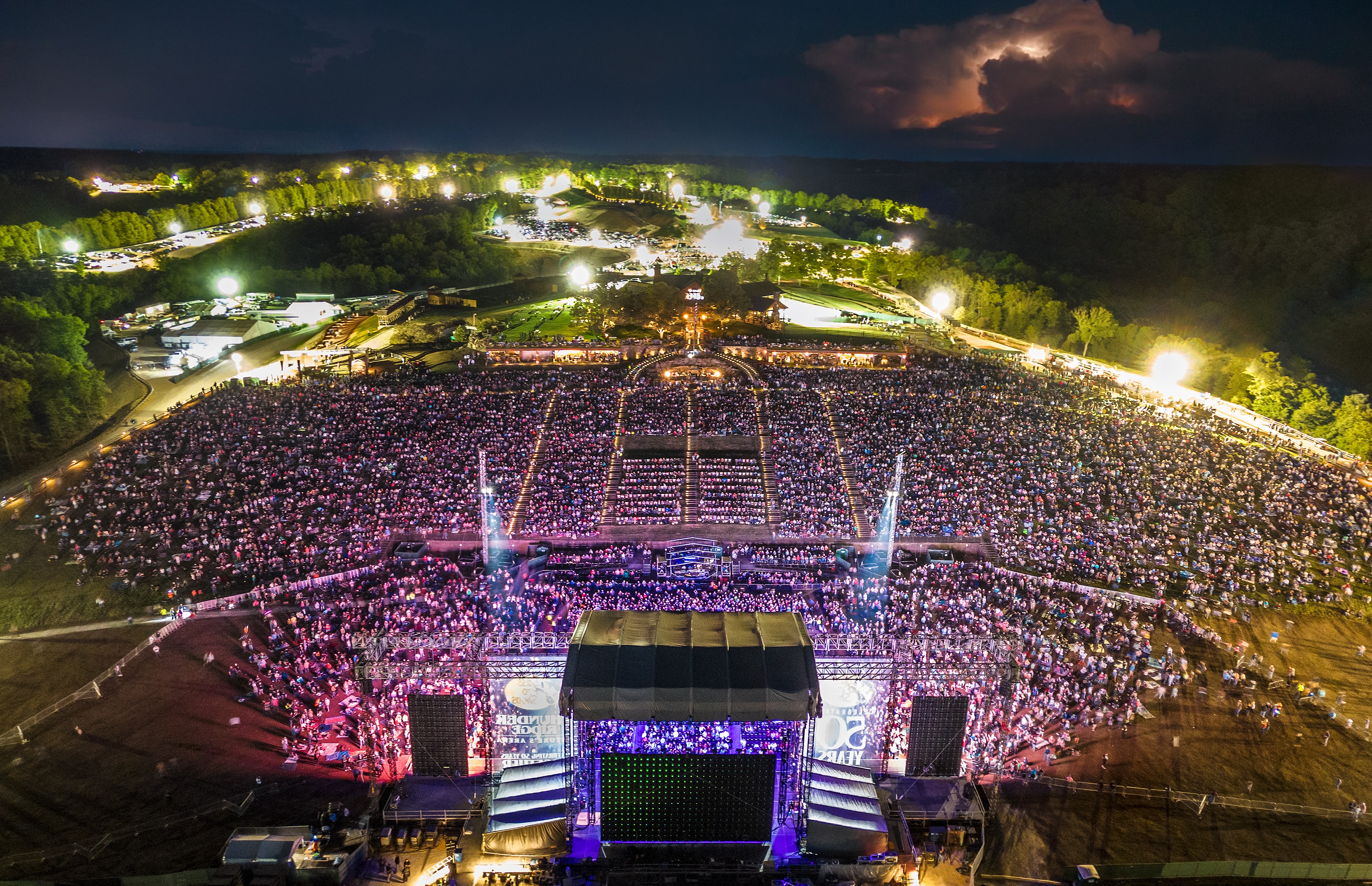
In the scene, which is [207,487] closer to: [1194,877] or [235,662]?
[235,662]

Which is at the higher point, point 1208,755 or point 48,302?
point 48,302

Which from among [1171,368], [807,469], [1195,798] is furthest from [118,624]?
[1171,368]

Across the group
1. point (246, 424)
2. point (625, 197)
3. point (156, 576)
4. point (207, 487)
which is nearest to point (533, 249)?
point (625, 197)

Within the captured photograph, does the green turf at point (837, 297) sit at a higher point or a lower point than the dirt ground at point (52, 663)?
higher

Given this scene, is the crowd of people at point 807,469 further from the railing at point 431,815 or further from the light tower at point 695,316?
the railing at point 431,815

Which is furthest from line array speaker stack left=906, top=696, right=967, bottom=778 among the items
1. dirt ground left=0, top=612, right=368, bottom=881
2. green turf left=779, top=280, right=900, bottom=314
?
green turf left=779, top=280, right=900, bottom=314

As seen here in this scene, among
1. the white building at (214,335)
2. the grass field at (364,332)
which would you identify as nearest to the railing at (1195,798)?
the grass field at (364,332)
